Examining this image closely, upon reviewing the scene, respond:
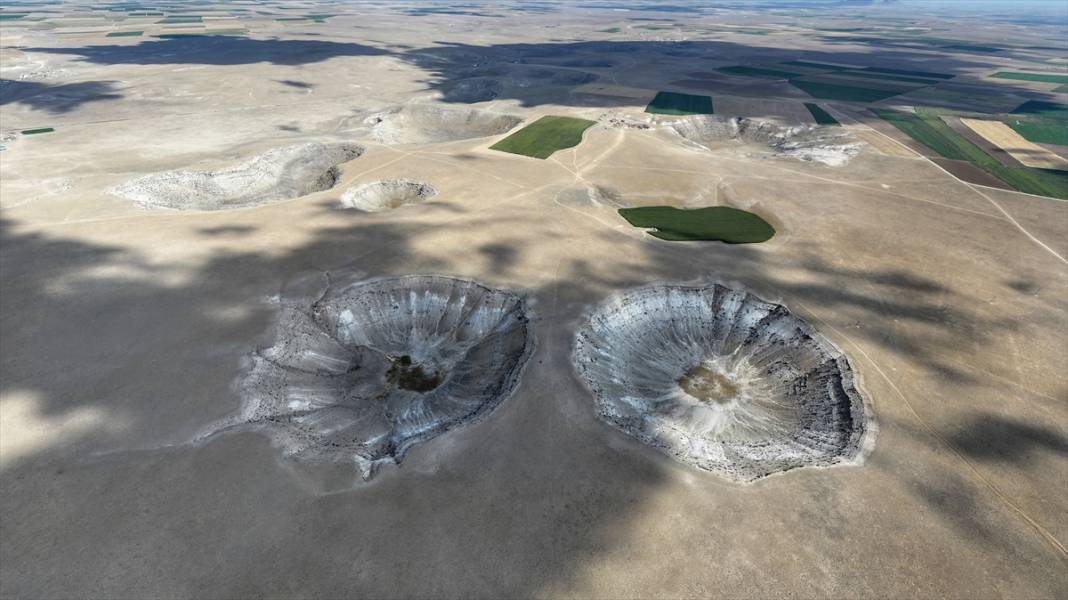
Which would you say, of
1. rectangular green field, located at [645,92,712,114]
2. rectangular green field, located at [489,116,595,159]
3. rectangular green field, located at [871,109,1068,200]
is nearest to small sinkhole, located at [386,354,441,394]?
rectangular green field, located at [489,116,595,159]

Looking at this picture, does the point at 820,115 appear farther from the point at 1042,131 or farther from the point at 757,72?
the point at 757,72

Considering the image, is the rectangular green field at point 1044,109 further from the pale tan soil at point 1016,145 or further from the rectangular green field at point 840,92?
the rectangular green field at point 840,92

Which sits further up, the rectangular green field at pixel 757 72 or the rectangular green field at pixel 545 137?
the rectangular green field at pixel 757 72

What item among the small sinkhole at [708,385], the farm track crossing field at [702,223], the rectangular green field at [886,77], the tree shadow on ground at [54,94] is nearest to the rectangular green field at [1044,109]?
the rectangular green field at [886,77]

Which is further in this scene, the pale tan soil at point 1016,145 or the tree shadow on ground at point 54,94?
the tree shadow on ground at point 54,94

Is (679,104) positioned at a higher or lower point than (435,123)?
higher

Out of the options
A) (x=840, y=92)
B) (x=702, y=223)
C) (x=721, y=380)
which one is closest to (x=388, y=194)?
(x=702, y=223)
